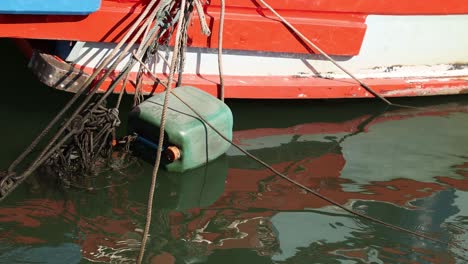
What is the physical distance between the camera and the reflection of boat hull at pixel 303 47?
4.90 metres

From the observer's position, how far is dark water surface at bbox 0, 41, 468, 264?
12.9ft

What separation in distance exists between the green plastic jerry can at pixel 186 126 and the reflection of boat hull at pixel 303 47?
437 millimetres

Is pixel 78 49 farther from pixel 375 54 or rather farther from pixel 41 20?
pixel 375 54

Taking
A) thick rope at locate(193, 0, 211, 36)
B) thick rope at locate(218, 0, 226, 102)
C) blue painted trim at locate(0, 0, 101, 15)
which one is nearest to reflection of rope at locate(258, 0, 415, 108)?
thick rope at locate(218, 0, 226, 102)

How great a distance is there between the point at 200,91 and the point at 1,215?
1500 mm

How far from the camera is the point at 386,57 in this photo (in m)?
5.67

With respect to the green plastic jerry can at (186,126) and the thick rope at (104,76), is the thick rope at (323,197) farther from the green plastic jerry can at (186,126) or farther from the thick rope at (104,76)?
the thick rope at (104,76)

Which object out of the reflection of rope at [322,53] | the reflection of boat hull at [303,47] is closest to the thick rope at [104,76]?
the reflection of boat hull at [303,47]

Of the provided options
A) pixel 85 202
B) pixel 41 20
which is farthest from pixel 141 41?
pixel 85 202

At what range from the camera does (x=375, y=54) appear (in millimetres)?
5629

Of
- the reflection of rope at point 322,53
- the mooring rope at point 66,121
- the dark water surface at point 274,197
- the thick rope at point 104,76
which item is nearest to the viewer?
the dark water surface at point 274,197

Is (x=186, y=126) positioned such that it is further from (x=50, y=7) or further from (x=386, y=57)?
(x=386, y=57)

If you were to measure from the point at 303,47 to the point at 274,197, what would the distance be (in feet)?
4.37

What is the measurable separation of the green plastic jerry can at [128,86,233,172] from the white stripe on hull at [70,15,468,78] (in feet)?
1.76
